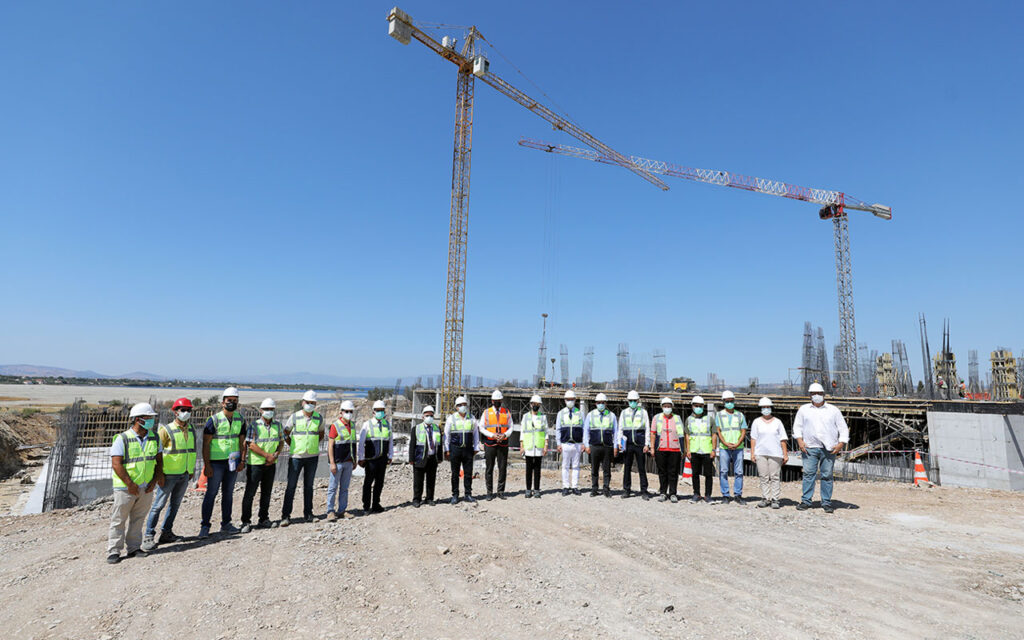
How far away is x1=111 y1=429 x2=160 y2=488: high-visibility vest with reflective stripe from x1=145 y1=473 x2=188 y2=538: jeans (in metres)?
0.30

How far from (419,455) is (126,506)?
11.8 ft

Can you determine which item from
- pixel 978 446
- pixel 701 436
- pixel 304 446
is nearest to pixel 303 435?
pixel 304 446

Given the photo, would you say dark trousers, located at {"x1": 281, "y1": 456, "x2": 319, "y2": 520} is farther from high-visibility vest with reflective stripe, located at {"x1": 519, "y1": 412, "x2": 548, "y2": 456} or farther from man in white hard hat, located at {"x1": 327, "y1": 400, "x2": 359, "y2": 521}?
high-visibility vest with reflective stripe, located at {"x1": 519, "y1": 412, "x2": 548, "y2": 456}

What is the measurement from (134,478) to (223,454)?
1.01 meters

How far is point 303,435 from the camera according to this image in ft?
22.4

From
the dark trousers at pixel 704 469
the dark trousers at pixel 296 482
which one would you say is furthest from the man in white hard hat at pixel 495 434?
the dark trousers at pixel 704 469

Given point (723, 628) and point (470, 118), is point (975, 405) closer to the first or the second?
point (723, 628)

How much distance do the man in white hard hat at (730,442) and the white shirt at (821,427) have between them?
0.79 meters

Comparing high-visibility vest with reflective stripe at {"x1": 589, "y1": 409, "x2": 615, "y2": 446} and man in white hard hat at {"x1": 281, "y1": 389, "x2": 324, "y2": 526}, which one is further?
high-visibility vest with reflective stripe at {"x1": 589, "y1": 409, "x2": 615, "y2": 446}

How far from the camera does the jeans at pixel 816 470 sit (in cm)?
738

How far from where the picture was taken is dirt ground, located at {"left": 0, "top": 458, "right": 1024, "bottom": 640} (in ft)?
11.7

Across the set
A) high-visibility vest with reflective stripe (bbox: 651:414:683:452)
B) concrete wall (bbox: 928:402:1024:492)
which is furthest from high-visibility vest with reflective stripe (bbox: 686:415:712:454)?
concrete wall (bbox: 928:402:1024:492)

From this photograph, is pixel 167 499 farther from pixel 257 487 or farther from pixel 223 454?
pixel 257 487

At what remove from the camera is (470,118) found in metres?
40.9
